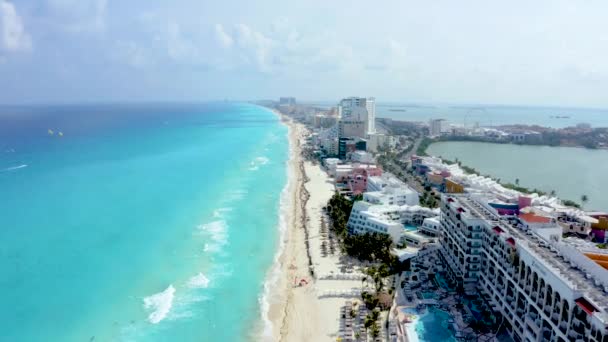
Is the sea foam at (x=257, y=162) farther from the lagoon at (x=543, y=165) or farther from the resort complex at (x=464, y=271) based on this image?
the lagoon at (x=543, y=165)

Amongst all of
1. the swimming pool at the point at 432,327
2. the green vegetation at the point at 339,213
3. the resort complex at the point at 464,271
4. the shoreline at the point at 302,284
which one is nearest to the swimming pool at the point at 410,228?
the resort complex at the point at 464,271

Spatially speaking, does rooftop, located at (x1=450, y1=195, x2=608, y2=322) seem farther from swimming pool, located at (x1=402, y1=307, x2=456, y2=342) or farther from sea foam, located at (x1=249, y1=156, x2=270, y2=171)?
sea foam, located at (x1=249, y1=156, x2=270, y2=171)

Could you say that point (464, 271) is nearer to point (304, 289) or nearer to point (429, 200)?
point (304, 289)

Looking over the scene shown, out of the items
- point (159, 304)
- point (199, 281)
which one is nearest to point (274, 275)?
point (199, 281)

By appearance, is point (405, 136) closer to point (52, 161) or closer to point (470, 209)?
point (52, 161)

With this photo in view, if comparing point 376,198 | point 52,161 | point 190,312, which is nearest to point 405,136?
point 376,198

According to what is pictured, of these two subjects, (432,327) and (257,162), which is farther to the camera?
(257,162)
